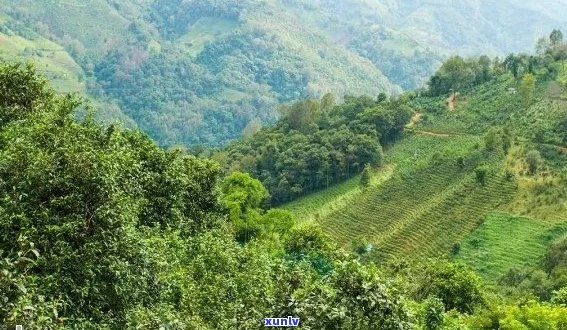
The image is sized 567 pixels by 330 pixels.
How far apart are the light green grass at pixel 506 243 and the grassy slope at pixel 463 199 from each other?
0.21 feet

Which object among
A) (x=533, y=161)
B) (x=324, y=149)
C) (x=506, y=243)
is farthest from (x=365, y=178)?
(x=506, y=243)

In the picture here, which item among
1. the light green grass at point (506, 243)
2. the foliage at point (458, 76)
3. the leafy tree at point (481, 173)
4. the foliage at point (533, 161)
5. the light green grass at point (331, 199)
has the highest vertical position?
the foliage at point (458, 76)

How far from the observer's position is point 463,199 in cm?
4834

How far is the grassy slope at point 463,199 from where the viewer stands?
42562 mm

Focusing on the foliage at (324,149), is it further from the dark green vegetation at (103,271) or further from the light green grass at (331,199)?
the dark green vegetation at (103,271)

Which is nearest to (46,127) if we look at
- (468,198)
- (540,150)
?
(468,198)

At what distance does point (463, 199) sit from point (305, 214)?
16147 millimetres

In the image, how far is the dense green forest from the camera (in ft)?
33.1

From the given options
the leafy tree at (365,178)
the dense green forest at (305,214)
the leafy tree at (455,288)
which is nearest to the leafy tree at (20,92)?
the dense green forest at (305,214)

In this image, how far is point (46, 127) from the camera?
12.3 metres

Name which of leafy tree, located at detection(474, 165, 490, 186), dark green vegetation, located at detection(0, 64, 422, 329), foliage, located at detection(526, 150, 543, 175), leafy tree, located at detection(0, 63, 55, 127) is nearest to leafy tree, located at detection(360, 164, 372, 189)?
leafy tree, located at detection(474, 165, 490, 186)

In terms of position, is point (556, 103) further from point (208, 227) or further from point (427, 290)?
point (208, 227)

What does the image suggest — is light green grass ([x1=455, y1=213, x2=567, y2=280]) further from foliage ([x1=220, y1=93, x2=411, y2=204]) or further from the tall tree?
the tall tree

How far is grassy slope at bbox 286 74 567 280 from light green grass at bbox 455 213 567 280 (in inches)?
2.6
